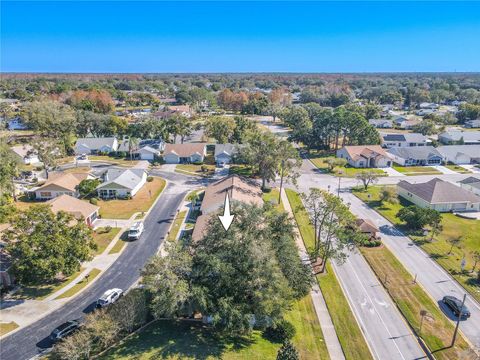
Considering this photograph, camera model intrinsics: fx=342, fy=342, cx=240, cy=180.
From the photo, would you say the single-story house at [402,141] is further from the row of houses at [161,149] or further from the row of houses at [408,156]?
the row of houses at [161,149]

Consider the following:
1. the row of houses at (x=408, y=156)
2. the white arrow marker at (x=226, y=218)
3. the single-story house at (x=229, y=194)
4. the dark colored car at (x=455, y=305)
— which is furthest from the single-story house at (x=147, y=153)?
the dark colored car at (x=455, y=305)

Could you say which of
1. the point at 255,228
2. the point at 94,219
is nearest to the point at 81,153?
the point at 94,219

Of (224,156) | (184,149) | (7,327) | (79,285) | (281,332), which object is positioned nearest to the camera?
(281,332)

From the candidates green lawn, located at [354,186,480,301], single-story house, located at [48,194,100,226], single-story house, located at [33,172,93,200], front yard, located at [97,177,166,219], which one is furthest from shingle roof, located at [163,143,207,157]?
green lawn, located at [354,186,480,301]

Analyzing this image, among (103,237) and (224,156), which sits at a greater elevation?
(224,156)

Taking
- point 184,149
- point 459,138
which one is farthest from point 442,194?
point 459,138

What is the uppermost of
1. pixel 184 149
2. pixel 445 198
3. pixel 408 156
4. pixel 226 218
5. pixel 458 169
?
pixel 226 218

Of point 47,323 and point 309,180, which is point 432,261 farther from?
point 47,323

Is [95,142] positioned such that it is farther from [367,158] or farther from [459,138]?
[459,138]

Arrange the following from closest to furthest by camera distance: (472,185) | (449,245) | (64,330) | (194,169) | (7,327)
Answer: (64,330), (7,327), (449,245), (472,185), (194,169)

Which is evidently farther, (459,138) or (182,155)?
(459,138)
